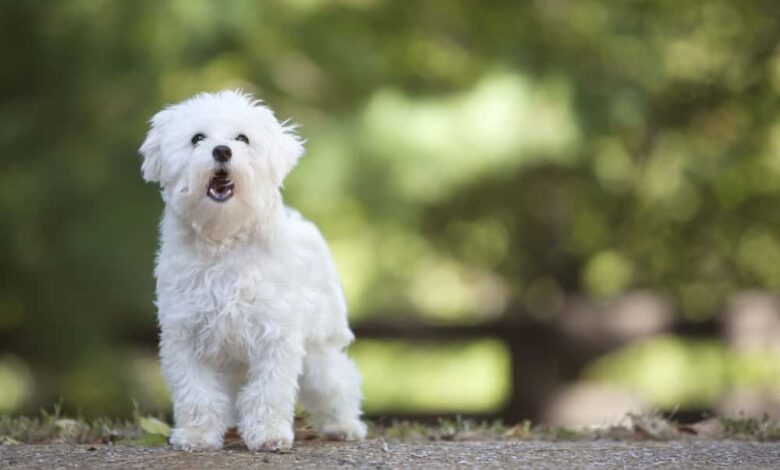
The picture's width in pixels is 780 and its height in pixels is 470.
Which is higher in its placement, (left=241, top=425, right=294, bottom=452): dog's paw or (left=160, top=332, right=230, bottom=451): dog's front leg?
(left=160, top=332, right=230, bottom=451): dog's front leg

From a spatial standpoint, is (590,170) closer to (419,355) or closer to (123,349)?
(419,355)

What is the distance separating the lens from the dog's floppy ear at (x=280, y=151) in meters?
5.29

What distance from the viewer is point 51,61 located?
396 inches

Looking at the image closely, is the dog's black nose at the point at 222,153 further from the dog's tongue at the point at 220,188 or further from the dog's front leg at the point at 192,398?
the dog's front leg at the point at 192,398

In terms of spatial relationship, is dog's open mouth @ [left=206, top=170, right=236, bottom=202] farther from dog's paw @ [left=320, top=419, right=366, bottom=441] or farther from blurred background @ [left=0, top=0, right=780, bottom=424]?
blurred background @ [left=0, top=0, right=780, bottom=424]

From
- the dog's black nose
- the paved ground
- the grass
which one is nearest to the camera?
the paved ground

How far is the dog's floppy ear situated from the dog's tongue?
0.22m

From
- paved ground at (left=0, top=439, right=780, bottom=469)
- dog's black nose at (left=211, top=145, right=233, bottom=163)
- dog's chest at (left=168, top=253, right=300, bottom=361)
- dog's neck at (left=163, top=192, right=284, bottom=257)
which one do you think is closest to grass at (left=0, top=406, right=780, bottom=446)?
paved ground at (left=0, top=439, right=780, bottom=469)

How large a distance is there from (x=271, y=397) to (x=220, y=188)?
86 cm

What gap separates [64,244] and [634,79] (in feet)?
15.3

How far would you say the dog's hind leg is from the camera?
18.7ft

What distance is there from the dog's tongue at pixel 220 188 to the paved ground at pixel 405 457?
1.01 metres

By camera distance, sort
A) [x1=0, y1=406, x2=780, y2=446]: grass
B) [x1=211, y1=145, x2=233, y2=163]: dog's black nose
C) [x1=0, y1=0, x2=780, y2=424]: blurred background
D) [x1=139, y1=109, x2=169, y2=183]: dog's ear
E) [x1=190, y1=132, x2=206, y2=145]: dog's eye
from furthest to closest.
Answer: [x1=0, y1=0, x2=780, y2=424]: blurred background < [x1=0, y1=406, x2=780, y2=446]: grass < [x1=139, y1=109, x2=169, y2=183]: dog's ear < [x1=190, y1=132, x2=206, y2=145]: dog's eye < [x1=211, y1=145, x2=233, y2=163]: dog's black nose

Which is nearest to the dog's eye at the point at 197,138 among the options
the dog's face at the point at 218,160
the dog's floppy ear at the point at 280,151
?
the dog's face at the point at 218,160
